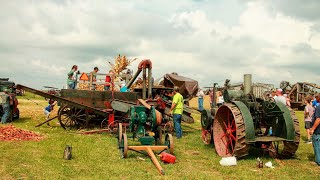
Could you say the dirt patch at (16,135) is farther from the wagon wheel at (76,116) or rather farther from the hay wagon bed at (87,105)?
the wagon wheel at (76,116)

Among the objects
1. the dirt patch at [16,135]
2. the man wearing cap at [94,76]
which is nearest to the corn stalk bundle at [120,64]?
the man wearing cap at [94,76]

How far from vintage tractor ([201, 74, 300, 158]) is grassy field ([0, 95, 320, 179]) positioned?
38 centimetres

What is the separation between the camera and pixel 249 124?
301 inches

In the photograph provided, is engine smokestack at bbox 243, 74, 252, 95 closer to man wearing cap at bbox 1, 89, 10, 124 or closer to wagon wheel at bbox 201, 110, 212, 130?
wagon wheel at bbox 201, 110, 212, 130

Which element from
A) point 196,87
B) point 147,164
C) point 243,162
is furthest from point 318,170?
point 196,87

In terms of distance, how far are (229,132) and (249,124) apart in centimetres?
104

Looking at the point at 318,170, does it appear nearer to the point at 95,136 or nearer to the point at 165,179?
the point at 165,179

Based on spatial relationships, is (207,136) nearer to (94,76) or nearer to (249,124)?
(249,124)

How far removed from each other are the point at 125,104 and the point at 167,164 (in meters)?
4.83

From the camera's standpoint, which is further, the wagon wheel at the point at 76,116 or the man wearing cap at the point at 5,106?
the man wearing cap at the point at 5,106

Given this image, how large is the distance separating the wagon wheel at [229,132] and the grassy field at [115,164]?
0.99ft

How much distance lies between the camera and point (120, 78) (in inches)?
677

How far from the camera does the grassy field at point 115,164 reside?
636cm

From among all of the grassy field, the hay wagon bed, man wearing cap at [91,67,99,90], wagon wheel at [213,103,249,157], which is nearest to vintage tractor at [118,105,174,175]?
the grassy field
